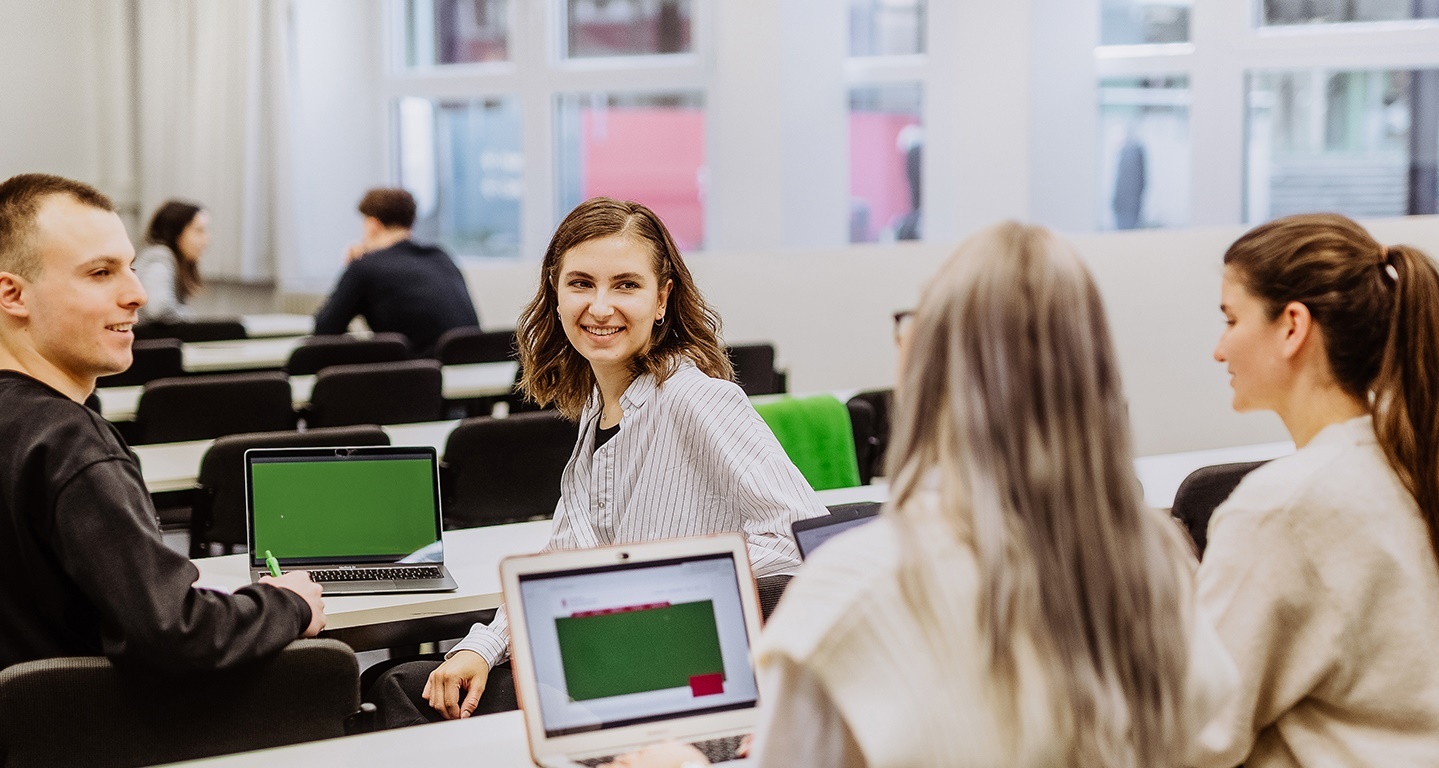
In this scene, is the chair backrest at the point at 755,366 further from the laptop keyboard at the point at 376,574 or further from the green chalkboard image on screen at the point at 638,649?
the green chalkboard image on screen at the point at 638,649

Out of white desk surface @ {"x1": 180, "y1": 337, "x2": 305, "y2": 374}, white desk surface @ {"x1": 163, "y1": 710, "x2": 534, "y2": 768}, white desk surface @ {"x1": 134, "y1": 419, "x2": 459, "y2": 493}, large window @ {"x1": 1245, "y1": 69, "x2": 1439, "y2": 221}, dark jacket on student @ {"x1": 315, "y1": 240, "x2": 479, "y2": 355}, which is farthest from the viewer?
large window @ {"x1": 1245, "y1": 69, "x2": 1439, "y2": 221}

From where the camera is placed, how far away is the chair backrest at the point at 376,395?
4516 millimetres

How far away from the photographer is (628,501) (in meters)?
2.39

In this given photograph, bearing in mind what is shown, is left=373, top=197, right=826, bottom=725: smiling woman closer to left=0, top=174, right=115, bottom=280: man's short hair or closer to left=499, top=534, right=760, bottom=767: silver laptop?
left=499, top=534, right=760, bottom=767: silver laptop

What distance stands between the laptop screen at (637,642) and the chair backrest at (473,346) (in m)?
4.04

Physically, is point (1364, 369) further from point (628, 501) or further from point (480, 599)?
point (480, 599)

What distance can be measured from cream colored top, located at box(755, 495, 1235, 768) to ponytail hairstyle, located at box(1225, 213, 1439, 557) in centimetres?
75

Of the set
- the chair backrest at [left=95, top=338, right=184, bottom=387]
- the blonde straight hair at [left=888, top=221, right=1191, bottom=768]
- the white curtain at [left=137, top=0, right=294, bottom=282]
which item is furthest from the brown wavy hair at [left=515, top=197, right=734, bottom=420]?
the white curtain at [left=137, top=0, right=294, bottom=282]

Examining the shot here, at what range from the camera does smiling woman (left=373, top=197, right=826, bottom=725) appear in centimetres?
224

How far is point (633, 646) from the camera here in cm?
162

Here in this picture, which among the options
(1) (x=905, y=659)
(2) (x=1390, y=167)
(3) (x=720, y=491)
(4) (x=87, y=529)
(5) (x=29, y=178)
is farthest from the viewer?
(2) (x=1390, y=167)

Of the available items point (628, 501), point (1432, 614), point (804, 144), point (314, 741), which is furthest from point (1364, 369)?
point (804, 144)

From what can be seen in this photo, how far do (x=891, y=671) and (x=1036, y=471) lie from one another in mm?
194

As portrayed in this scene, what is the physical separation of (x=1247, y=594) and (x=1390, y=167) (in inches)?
257
